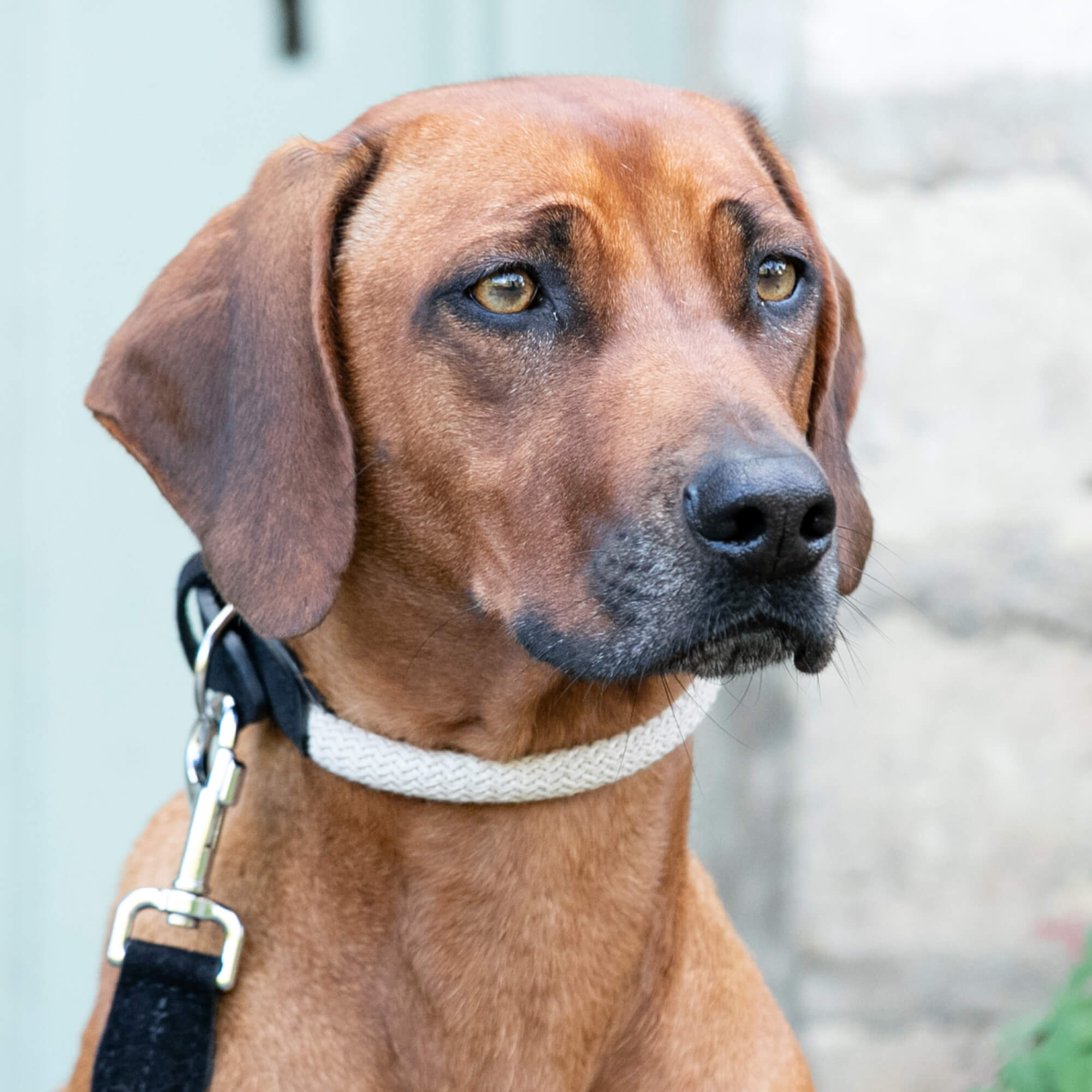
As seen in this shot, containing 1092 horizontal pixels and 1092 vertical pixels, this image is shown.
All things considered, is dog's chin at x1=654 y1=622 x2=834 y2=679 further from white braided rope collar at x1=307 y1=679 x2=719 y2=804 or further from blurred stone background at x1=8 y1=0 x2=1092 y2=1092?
blurred stone background at x1=8 y1=0 x2=1092 y2=1092

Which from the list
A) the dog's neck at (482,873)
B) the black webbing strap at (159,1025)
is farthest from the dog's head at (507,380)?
the black webbing strap at (159,1025)

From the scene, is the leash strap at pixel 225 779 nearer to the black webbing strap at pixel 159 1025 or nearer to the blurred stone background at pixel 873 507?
the black webbing strap at pixel 159 1025

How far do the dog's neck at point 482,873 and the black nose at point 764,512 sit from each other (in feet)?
1.32

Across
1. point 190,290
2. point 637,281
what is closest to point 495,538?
point 637,281

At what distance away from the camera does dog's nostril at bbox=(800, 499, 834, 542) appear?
1.80 meters

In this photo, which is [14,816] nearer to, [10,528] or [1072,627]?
[10,528]

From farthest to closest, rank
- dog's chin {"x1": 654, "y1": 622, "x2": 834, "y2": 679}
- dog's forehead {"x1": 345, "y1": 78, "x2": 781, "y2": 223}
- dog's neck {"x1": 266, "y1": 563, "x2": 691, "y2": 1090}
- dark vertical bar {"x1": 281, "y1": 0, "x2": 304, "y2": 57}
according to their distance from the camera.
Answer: dark vertical bar {"x1": 281, "y1": 0, "x2": 304, "y2": 57}, dog's forehead {"x1": 345, "y1": 78, "x2": 781, "y2": 223}, dog's neck {"x1": 266, "y1": 563, "x2": 691, "y2": 1090}, dog's chin {"x1": 654, "y1": 622, "x2": 834, "y2": 679}

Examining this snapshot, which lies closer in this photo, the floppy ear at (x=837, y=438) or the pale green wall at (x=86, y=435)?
the floppy ear at (x=837, y=438)

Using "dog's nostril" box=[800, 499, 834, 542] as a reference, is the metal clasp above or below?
below

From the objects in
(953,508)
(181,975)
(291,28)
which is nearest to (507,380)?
(181,975)

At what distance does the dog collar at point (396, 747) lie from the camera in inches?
82.0

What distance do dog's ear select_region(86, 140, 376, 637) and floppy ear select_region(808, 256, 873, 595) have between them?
0.82 meters

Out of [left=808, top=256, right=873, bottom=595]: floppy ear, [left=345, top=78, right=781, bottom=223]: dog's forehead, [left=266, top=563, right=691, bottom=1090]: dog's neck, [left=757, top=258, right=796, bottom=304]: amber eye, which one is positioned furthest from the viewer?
[left=808, top=256, right=873, bottom=595]: floppy ear

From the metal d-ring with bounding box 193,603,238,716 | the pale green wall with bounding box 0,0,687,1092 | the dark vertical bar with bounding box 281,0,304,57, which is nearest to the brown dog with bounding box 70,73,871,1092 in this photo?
the metal d-ring with bounding box 193,603,238,716
